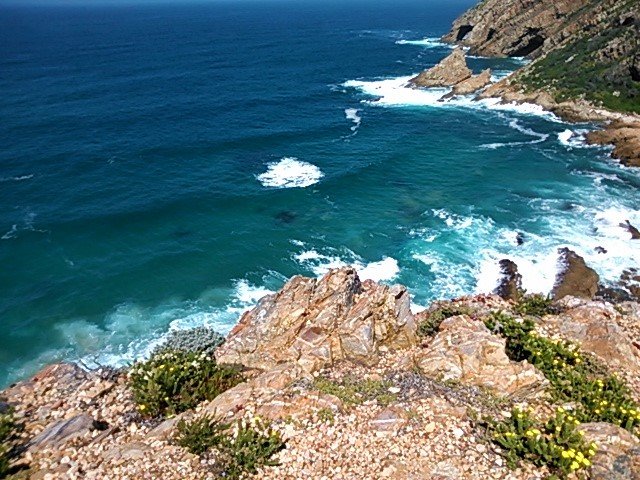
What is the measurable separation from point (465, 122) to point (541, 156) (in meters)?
17.8

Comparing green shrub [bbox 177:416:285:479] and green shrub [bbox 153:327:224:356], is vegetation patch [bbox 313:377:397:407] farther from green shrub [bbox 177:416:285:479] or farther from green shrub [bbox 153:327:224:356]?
green shrub [bbox 153:327:224:356]

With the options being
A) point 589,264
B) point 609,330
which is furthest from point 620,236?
point 609,330

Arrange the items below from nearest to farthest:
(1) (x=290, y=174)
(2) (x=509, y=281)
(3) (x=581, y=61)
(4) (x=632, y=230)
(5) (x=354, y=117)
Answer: (2) (x=509, y=281) → (4) (x=632, y=230) → (1) (x=290, y=174) → (5) (x=354, y=117) → (3) (x=581, y=61)

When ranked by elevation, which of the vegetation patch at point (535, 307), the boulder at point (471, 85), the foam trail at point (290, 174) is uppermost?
the boulder at point (471, 85)

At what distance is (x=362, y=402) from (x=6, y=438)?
12.6 meters

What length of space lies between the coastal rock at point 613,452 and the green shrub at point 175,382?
12.9 m

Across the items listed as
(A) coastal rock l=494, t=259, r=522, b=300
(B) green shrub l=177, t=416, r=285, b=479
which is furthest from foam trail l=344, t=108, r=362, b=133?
(B) green shrub l=177, t=416, r=285, b=479

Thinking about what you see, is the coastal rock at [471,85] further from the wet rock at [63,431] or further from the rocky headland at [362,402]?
the wet rock at [63,431]

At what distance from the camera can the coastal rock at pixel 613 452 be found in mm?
14070

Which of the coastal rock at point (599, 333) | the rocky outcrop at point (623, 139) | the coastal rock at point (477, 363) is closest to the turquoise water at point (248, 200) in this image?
the rocky outcrop at point (623, 139)

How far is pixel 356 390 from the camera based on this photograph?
1834 centimetres

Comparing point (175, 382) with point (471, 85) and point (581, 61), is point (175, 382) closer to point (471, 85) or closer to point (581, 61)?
point (471, 85)

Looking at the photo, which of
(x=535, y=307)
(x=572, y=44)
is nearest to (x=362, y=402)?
(x=535, y=307)

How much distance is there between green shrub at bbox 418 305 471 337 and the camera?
Result: 2352 cm
